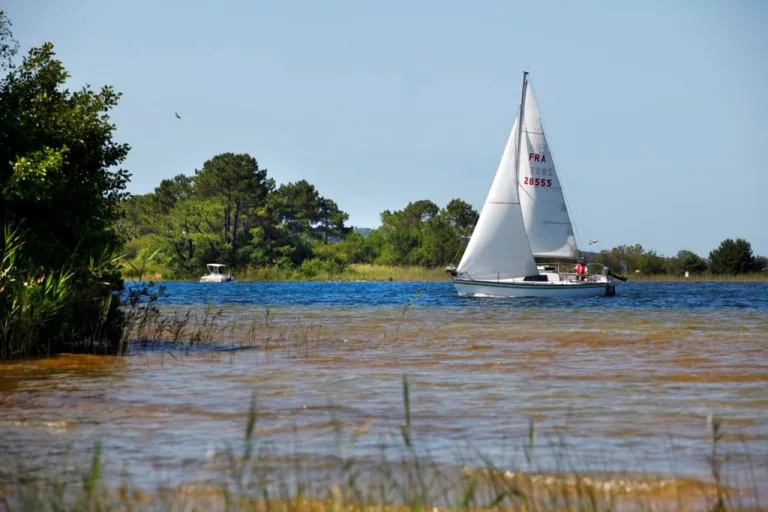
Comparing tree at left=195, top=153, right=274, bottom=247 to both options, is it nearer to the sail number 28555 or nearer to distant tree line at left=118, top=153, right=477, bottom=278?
distant tree line at left=118, top=153, right=477, bottom=278

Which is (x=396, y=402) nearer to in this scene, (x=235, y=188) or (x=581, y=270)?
(x=581, y=270)

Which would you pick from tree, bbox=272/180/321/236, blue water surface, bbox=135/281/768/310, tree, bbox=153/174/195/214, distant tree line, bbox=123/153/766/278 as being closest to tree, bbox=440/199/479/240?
distant tree line, bbox=123/153/766/278

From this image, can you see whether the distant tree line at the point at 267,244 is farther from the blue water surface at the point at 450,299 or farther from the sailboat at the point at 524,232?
the sailboat at the point at 524,232

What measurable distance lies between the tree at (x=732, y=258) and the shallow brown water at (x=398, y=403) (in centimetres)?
7055

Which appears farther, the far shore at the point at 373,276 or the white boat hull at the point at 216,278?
the white boat hull at the point at 216,278

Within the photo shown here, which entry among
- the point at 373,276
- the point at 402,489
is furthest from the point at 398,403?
the point at 373,276

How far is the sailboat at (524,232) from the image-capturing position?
144 feet

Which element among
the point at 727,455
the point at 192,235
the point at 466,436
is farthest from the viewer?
the point at 192,235

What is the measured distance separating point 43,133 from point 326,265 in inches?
3405

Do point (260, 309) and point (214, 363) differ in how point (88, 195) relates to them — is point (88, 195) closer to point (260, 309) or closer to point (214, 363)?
point (214, 363)

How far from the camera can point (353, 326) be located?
2536 cm

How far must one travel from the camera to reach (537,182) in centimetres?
4641

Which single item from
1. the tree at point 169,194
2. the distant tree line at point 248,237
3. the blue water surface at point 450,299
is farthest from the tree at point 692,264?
the tree at point 169,194

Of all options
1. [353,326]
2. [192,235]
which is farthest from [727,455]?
[192,235]
